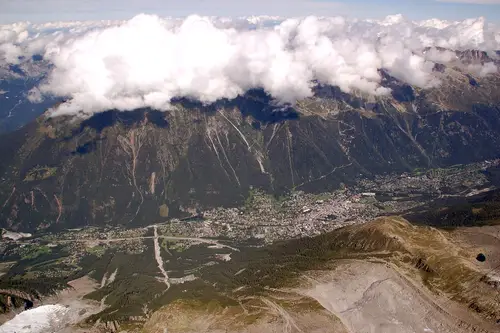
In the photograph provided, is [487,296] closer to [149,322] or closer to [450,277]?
[450,277]

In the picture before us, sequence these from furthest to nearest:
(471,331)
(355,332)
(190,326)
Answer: (190,326) < (355,332) < (471,331)

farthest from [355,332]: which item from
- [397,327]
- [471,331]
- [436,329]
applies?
[471,331]

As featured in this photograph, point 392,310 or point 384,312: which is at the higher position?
point 392,310

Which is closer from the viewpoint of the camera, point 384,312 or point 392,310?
point 392,310

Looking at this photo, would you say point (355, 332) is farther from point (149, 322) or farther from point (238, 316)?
point (149, 322)

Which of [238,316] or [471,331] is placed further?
[238,316]

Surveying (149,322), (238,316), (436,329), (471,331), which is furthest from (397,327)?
(149,322)

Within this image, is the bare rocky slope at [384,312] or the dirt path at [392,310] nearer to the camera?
the dirt path at [392,310]

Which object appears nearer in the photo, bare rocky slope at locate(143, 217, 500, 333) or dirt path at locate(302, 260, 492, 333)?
dirt path at locate(302, 260, 492, 333)

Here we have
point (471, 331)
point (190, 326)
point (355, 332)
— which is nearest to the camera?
point (471, 331)
